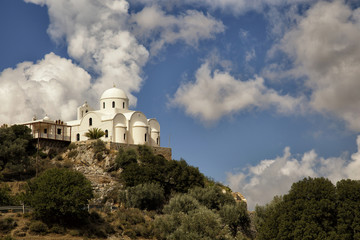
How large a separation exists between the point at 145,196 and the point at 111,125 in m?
14.8

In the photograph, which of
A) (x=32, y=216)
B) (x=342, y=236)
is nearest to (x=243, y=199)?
(x=342, y=236)

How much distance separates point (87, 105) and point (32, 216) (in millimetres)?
29497

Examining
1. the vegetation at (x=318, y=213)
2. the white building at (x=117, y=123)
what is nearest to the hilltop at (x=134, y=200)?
the white building at (x=117, y=123)

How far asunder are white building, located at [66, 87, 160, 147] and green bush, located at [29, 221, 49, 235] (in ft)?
71.3

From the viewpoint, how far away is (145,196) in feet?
162

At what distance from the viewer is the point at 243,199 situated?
199ft

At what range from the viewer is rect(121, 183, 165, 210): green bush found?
162ft

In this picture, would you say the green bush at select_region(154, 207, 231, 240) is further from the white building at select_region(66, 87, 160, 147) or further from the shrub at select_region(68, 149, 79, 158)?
the white building at select_region(66, 87, 160, 147)

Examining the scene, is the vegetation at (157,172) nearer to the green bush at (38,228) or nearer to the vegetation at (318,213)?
the green bush at (38,228)

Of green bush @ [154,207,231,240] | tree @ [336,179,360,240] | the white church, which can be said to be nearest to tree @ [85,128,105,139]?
the white church

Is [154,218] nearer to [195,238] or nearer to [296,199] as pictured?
[195,238]

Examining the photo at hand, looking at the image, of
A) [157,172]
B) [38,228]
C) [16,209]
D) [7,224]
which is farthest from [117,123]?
[7,224]

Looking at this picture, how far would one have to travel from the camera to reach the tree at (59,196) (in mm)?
40469

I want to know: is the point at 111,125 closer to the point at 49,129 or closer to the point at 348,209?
the point at 49,129
